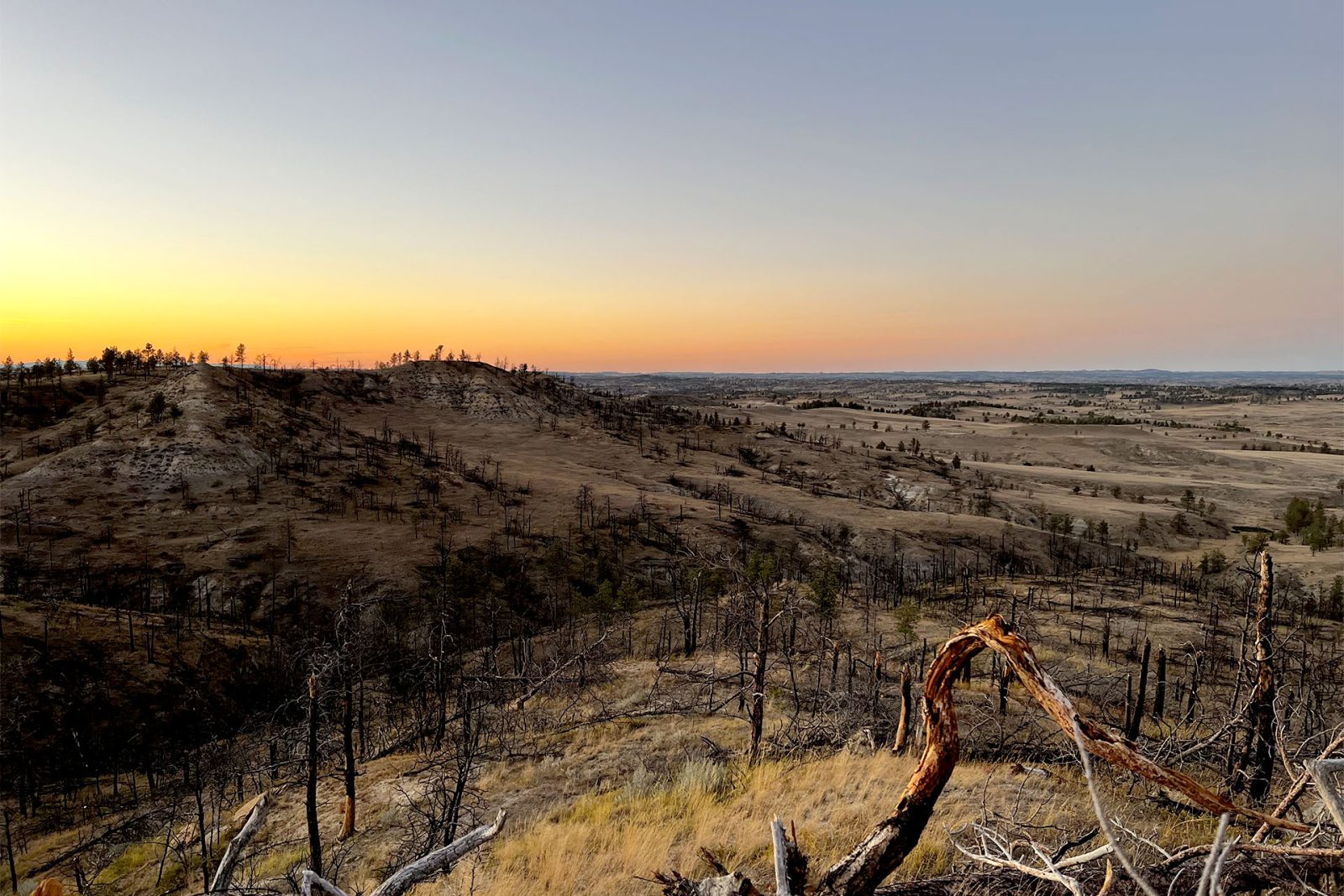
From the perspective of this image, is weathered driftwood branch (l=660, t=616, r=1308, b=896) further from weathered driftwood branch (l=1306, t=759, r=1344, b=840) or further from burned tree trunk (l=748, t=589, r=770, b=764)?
burned tree trunk (l=748, t=589, r=770, b=764)

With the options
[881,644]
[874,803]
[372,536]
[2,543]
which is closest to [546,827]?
[874,803]

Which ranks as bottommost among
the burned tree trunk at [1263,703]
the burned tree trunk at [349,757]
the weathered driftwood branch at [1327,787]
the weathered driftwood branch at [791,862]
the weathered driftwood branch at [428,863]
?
the burned tree trunk at [349,757]

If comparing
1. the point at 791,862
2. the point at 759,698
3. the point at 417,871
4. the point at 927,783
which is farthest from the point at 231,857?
the point at 759,698

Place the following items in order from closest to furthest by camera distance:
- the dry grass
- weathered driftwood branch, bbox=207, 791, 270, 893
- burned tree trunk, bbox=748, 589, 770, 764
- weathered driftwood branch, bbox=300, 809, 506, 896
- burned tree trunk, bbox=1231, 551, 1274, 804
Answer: weathered driftwood branch, bbox=300, 809, 506, 896 → weathered driftwood branch, bbox=207, 791, 270, 893 → the dry grass → burned tree trunk, bbox=1231, 551, 1274, 804 → burned tree trunk, bbox=748, 589, 770, 764

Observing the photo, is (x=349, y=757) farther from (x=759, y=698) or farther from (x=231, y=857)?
(x=231, y=857)

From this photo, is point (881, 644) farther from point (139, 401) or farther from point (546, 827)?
point (139, 401)

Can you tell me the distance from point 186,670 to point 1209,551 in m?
74.2

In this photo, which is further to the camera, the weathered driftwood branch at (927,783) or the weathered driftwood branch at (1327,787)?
the weathered driftwood branch at (927,783)

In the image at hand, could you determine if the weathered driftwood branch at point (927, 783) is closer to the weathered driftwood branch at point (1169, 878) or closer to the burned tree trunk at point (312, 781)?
the weathered driftwood branch at point (1169, 878)

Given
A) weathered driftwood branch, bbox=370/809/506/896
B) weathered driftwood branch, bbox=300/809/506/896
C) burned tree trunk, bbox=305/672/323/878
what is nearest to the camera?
weathered driftwood branch, bbox=300/809/506/896

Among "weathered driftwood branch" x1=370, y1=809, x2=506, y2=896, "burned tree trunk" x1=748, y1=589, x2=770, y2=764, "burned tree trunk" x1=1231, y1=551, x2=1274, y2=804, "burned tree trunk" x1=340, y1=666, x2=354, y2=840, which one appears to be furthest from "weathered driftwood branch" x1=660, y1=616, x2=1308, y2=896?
"burned tree trunk" x1=340, y1=666, x2=354, y2=840

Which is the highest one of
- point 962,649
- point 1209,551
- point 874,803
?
point 962,649

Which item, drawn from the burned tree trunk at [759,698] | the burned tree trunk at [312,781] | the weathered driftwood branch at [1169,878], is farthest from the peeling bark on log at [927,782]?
the burned tree trunk at [759,698]

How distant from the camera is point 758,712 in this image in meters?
11.0
